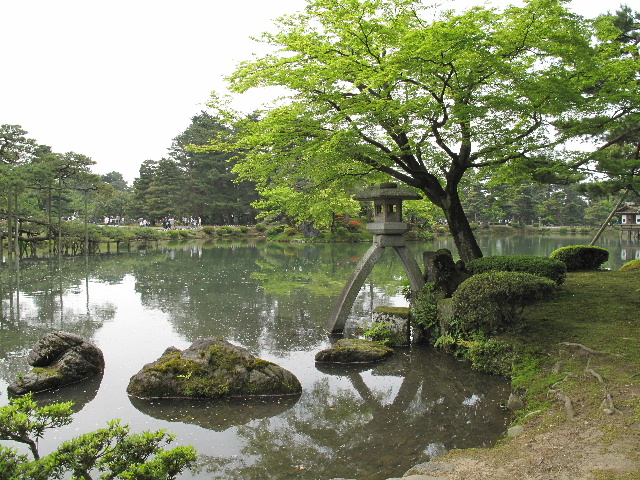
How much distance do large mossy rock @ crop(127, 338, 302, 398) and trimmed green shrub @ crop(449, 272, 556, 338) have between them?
2.86 meters

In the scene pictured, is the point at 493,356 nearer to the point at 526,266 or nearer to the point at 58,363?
the point at 526,266

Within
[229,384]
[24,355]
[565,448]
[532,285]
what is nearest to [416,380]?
[532,285]

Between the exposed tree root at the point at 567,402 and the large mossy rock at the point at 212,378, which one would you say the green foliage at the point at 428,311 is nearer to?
the large mossy rock at the point at 212,378

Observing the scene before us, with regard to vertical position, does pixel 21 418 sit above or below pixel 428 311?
above

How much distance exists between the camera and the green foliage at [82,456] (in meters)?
2.94

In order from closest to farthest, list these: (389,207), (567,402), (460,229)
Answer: (567,402) → (389,207) → (460,229)

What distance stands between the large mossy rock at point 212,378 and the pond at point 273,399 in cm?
18

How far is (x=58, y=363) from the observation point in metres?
7.05

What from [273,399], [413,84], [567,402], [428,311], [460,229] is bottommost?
[273,399]

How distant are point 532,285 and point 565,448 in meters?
3.18

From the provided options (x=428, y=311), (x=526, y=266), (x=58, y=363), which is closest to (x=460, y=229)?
(x=526, y=266)

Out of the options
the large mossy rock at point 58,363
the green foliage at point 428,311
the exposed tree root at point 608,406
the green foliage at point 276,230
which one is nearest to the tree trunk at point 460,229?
the green foliage at point 428,311

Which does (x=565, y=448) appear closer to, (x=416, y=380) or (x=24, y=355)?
(x=416, y=380)

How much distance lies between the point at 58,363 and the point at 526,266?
27.8 ft
